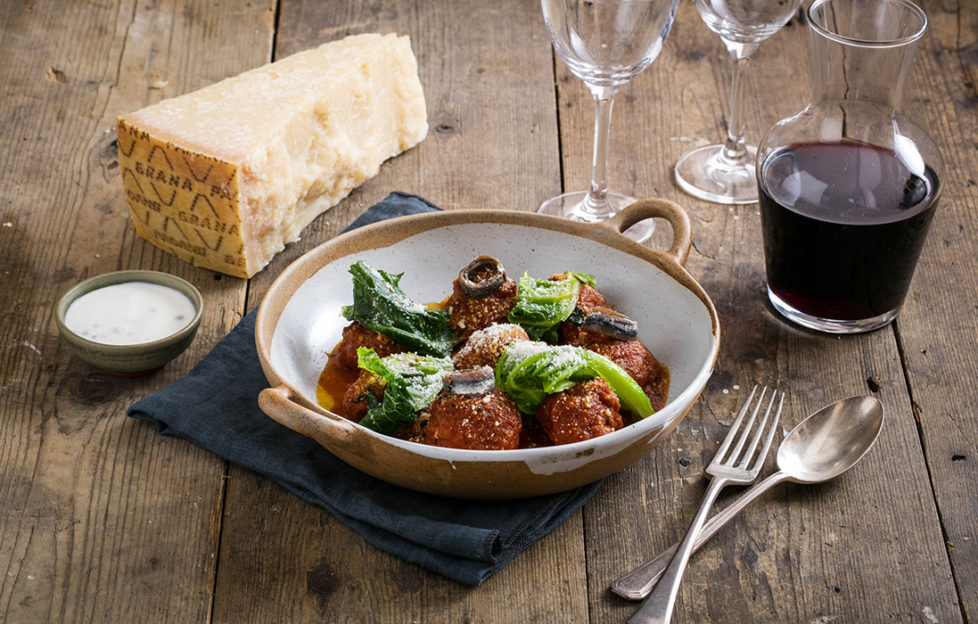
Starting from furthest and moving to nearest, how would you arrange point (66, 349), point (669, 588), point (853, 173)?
point (66, 349)
point (853, 173)
point (669, 588)

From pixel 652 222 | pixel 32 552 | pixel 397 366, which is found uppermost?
pixel 397 366

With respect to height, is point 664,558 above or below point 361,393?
below

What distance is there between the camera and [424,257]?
5.93 feet

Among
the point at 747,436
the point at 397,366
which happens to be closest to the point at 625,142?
the point at 747,436

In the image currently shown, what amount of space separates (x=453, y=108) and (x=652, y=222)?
22.3 inches

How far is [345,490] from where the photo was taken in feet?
4.75

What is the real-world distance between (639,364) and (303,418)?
0.49 meters

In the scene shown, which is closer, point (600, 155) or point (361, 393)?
point (361, 393)

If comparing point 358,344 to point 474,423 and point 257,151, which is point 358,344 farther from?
point 257,151

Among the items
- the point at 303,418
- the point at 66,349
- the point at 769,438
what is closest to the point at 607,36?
the point at 769,438

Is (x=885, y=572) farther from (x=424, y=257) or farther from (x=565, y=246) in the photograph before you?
(x=424, y=257)

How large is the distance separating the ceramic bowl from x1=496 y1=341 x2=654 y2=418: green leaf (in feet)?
0.26

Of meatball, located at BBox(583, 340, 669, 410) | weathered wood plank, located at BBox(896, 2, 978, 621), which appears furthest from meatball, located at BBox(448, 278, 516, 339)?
weathered wood plank, located at BBox(896, 2, 978, 621)

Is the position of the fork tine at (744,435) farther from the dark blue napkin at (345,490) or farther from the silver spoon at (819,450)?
the dark blue napkin at (345,490)
